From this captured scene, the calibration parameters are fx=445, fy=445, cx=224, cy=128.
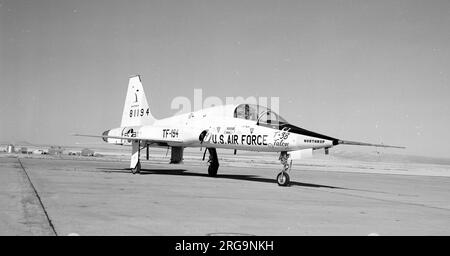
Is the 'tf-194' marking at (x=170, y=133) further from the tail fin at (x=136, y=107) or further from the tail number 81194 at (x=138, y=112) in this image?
the tail number 81194 at (x=138, y=112)

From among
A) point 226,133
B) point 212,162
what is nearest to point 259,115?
point 226,133

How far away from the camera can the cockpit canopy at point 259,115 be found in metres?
15.3

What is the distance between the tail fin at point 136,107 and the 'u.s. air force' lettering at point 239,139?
20.5 ft

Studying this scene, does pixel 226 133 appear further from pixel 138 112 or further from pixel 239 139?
pixel 138 112

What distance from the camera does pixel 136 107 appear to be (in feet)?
75.1

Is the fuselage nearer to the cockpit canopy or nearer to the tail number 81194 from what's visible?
the cockpit canopy

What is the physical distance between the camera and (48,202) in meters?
8.41

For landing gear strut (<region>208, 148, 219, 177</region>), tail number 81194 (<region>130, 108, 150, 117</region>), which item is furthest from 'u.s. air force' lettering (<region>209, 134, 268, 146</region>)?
tail number 81194 (<region>130, 108, 150, 117</region>)
